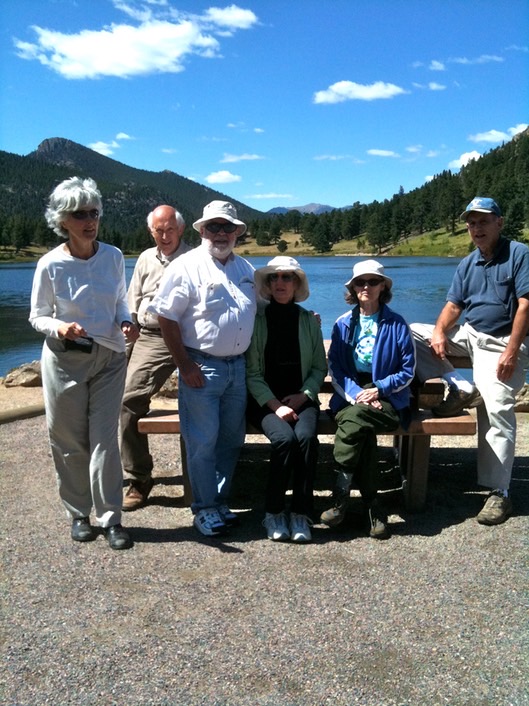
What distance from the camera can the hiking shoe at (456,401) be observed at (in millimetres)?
4562

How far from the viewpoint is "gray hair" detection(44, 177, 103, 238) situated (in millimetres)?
3779

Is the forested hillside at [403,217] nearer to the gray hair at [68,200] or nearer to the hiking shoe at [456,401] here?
the hiking shoe at [456,401]

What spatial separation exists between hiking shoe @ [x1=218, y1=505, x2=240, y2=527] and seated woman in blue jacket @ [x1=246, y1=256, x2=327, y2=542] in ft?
0.78

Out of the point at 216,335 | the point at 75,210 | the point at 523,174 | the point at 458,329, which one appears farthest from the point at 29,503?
the point at 523,174

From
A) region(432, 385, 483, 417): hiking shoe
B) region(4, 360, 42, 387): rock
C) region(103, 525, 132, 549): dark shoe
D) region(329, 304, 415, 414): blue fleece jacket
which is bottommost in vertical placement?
region(4, 360, 42, 387): rock

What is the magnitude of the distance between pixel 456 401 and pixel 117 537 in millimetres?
2396

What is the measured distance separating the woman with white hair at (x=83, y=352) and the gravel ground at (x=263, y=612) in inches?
13.7

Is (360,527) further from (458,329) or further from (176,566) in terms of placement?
(458,329)

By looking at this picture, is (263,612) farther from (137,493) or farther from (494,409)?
(494,409)

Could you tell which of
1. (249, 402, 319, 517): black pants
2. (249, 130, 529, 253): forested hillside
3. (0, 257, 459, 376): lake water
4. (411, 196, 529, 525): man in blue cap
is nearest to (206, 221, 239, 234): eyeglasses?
(249, 402, 319, 517): black pants

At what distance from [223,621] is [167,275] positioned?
2.06m

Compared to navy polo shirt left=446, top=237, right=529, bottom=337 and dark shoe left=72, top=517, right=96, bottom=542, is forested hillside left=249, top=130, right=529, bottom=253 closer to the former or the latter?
navy polo shirt left=446, top=237, right=529, bottom=337

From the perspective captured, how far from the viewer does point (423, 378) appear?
193 inches

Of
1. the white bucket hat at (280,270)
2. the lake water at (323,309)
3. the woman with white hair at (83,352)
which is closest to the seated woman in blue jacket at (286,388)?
the white bucket hat at (280,270)
